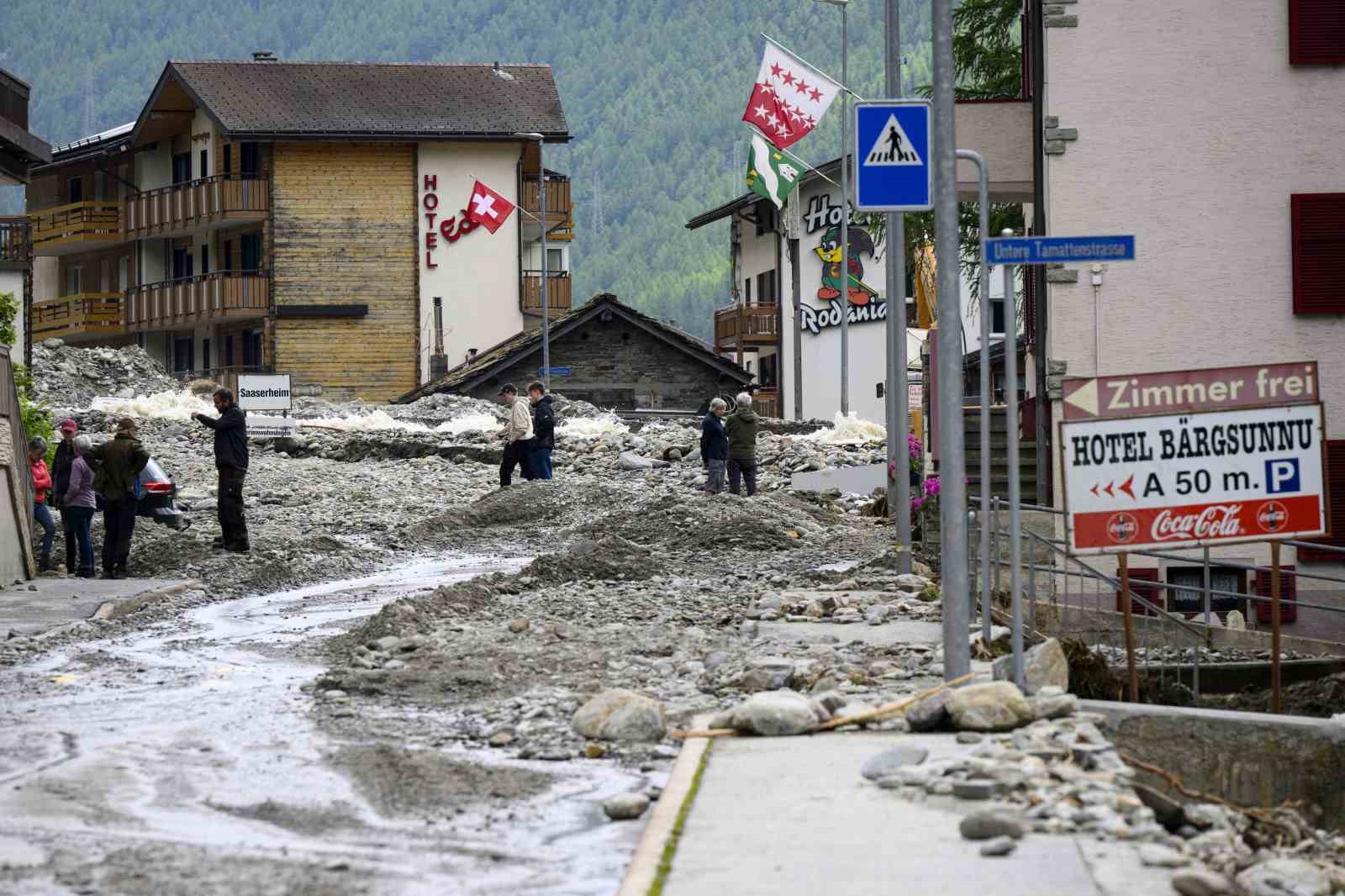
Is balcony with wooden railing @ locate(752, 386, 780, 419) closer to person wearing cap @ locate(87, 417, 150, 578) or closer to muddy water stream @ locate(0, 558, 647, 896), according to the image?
person wearing cap @ locate(87, 417, 150, 578)

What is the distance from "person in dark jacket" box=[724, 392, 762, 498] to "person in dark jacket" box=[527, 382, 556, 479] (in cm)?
277

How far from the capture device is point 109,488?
2258cm

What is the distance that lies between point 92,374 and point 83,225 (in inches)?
618

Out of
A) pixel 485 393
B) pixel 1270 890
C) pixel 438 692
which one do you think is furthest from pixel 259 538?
pixel 485 393

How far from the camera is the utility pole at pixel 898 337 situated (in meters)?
19.4

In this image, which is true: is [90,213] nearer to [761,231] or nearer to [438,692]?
[761,231]

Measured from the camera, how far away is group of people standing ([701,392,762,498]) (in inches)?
1257

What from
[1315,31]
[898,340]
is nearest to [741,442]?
[1315,31]

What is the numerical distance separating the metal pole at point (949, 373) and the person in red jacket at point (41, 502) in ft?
50.1

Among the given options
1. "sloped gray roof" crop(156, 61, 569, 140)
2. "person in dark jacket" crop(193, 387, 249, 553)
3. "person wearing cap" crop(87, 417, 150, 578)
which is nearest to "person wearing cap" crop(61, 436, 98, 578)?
"person wearing cap" crop(87, 417, 150, 578)

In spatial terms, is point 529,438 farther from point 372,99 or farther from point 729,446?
point 372,99

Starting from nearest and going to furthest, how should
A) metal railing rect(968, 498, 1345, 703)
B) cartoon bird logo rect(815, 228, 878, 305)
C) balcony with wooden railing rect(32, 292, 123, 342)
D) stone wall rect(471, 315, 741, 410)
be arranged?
metal railing rect(968, 498, 1345, 703) < stone wall rect(471, 315, 741, 410) < cartoon bird logo rect(815, 228, 878, 305) < balcony with wooden railing rect(32, 292, 123, 342)

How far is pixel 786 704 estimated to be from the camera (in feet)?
36.1

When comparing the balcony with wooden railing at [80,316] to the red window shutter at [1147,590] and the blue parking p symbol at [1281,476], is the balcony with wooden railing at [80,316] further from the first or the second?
the blue parking p symbol at [1281,476]
